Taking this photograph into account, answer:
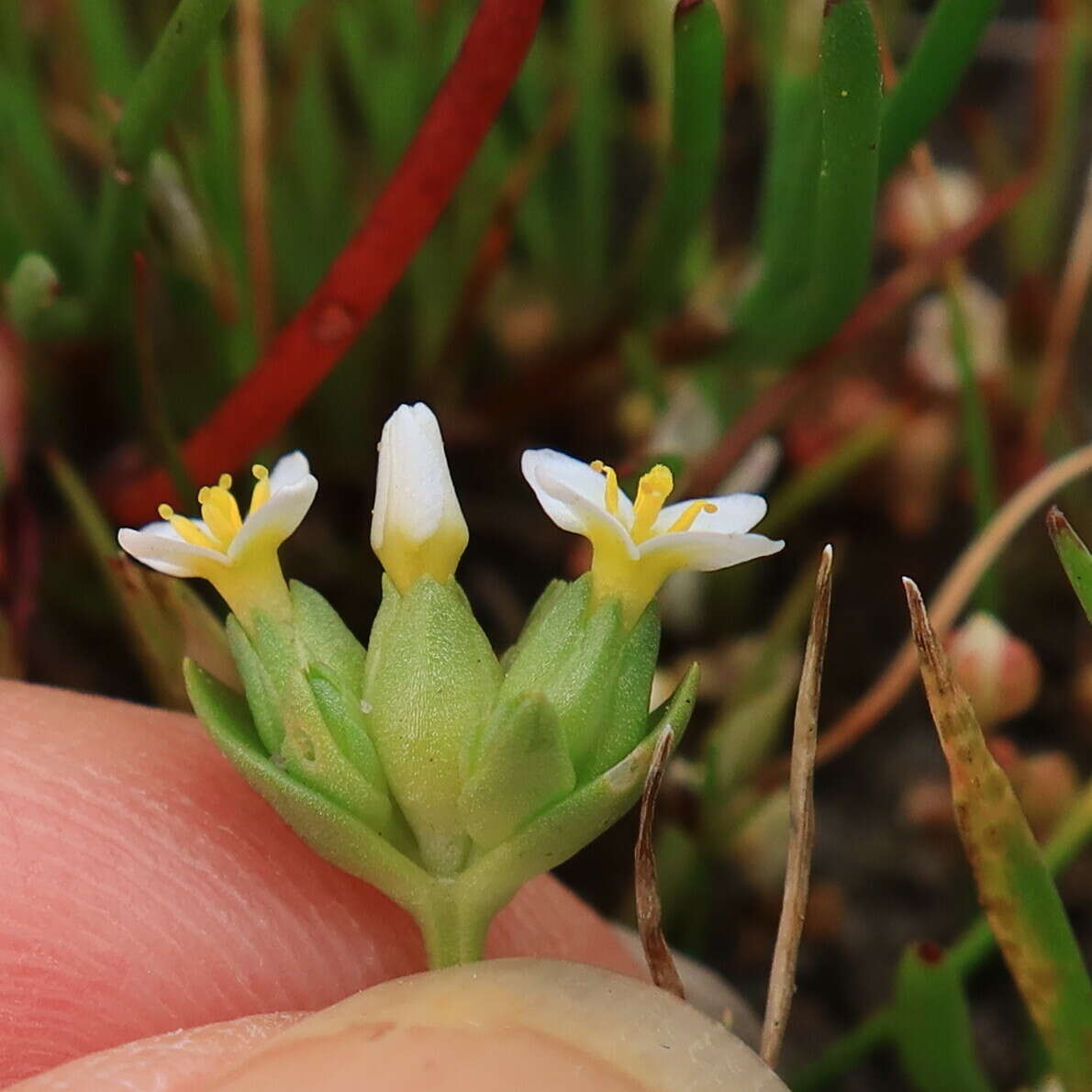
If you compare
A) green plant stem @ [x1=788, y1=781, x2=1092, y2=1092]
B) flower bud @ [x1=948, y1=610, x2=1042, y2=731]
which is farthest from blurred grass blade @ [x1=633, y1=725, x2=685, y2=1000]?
flower bud @ [x1=948, y1=610, x2=1042, y2=731]

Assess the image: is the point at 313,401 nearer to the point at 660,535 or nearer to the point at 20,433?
the point at 20,433

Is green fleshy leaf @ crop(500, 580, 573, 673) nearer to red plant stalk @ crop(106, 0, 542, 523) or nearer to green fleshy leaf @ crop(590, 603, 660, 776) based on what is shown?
green fleshy leaf @ crop(590, 603, 660, 776)

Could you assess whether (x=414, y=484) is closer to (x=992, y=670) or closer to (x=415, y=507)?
(x=415, y=507)

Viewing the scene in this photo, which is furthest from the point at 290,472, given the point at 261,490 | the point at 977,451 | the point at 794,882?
the point at 977,451

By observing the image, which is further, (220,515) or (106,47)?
(106,47)

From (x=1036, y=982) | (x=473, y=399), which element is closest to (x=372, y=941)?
(x=1036, y=982)

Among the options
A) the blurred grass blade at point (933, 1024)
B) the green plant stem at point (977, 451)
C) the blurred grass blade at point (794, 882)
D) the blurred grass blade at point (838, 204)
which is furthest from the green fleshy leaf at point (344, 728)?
the green plant stem at point (977, 451)

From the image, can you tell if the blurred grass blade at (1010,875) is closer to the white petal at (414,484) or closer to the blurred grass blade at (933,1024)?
the blurred grass blade at (933,1024)
